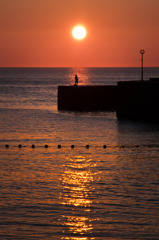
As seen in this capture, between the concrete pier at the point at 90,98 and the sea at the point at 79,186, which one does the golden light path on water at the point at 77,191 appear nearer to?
the sea at the point at 79,186

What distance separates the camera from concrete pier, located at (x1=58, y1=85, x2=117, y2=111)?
53.4 meters

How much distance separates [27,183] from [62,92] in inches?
1476

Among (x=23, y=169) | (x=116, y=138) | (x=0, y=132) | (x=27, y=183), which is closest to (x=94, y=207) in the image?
(x=27, y=183)

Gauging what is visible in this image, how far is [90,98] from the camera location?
53.8 meters

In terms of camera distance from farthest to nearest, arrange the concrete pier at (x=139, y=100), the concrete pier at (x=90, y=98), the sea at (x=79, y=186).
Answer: the concrete pier at (x=90, y=98) < the concrete pier at (x=139, y=100) < the sea at (x=79, y=186)

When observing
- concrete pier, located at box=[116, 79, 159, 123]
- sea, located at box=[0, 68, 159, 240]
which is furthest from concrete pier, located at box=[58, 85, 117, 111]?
sea, located at box=[0, 68, 159, 240]

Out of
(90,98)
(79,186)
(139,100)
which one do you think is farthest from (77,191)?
(90,98)

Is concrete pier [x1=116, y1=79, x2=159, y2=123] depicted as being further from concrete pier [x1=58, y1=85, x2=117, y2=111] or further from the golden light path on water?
the golden light path on water

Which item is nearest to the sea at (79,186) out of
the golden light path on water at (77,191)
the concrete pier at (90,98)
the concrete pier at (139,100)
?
the golden light path on water at (77,191)

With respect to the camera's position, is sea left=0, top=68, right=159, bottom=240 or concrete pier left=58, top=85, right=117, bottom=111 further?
concrete pier left=58, top=85, right=117, bottom=111

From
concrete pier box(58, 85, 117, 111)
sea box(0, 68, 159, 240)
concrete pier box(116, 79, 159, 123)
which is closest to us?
sea box(0, 68, 159, 240)

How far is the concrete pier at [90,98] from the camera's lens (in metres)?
53.4

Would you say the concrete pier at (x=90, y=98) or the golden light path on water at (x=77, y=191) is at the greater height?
the concrete pier at (x=90, y=98)

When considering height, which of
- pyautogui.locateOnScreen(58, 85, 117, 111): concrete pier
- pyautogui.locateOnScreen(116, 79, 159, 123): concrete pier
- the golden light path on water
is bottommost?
the golden light path on water
